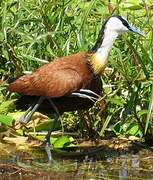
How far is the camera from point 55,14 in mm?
6379

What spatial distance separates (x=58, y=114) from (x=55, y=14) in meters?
0.99

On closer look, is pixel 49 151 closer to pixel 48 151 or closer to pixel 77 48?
pixel 48 151

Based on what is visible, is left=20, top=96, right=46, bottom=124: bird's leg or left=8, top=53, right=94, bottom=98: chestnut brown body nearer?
left=8, top=53, right=94, bottom=98: chestnut brown body

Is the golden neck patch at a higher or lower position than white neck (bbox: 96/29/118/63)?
lower

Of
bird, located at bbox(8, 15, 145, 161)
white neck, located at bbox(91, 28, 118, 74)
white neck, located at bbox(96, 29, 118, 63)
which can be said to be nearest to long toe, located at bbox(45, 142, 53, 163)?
bird, located at bbox(8, 15, 145, 161)

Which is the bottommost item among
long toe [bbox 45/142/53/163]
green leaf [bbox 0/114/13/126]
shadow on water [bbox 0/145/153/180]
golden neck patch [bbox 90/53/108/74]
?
shadow on water [bbox 0/145/153/180]

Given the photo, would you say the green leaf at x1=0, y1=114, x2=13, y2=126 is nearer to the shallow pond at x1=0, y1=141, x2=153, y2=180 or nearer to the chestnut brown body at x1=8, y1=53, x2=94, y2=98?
the shallow pond at x1=0, y1=141, x2=153, y2=180

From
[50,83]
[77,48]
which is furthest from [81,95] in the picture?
[77,48]

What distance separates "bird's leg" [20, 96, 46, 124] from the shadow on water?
0.79 feet

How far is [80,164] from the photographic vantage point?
5602 millimetres

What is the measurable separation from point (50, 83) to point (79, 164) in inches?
24.9

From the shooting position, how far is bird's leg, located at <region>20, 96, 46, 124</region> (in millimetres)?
5695

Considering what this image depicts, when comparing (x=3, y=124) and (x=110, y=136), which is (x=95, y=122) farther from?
(x=3, y=124)

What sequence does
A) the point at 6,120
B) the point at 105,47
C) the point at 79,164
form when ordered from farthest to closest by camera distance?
the point at 6,120 < the point at 105,47 < the point at 79,164
